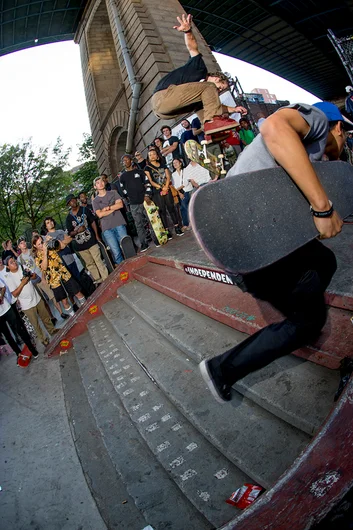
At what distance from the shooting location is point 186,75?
11.3 ft

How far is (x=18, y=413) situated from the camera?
11.9 feet

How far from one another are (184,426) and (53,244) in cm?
467

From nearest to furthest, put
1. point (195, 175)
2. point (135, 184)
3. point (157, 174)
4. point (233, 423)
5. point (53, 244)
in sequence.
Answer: point (233, 423)
point (53, 244)
point (135, 184)
point (157, 174)
point (195, 175)

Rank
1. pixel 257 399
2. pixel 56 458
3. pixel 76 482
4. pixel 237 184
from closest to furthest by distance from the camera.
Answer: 1. pixel 237 184
2. pixel 257 399
3. pixel 76 482
4. pixel 56 458

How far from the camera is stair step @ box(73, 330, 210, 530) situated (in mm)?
1681

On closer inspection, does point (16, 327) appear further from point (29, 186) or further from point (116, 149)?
point (29, 186)

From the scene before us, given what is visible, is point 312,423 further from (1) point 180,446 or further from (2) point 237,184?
(2) point 237,184

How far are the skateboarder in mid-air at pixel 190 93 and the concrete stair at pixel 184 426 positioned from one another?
95.3 inches

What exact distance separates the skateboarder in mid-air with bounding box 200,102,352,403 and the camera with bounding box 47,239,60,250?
16.5 feet

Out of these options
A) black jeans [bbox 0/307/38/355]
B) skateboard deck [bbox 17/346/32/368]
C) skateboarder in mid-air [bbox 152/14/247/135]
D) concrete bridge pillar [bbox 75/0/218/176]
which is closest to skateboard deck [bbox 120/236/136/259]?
black jeans [bbox 0/307/38/355]

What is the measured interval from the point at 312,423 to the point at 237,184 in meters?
1.27

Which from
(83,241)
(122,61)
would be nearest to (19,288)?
(83,241)

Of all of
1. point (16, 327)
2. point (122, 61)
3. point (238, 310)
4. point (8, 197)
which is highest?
point (122, 61)

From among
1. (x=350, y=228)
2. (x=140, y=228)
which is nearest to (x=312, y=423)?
(x=350, y=228)
